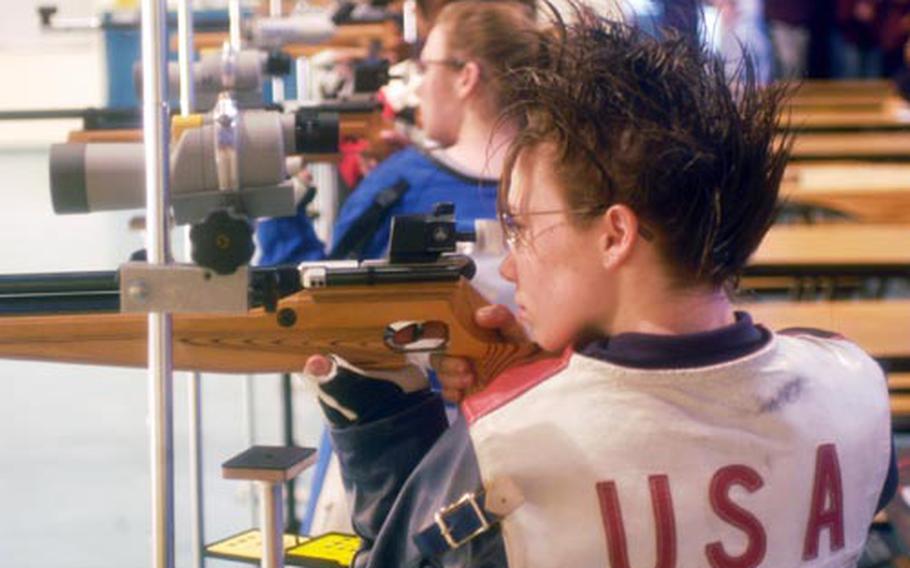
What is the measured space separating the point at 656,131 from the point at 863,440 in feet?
1.14

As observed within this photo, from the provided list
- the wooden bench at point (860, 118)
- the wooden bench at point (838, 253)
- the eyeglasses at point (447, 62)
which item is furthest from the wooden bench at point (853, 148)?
the eyeglasses at point (447, 62)

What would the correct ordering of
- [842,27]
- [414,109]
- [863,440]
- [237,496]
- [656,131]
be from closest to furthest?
[656,131] < [863,440] < [414,109] < [237,496] < [842,27]

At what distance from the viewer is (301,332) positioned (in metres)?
1.47

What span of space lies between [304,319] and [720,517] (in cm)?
51

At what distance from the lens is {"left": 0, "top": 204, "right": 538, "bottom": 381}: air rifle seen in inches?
54.6

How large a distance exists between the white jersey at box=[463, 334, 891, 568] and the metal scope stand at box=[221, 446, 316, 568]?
22 centimetres

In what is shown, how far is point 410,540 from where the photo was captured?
1.21 meters

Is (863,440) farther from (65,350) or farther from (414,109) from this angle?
(414,109)

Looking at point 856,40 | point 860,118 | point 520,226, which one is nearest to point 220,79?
point 520,226

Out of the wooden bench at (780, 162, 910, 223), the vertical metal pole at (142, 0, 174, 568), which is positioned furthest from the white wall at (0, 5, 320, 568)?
the wooden bench at (780, 162, 910, 223)

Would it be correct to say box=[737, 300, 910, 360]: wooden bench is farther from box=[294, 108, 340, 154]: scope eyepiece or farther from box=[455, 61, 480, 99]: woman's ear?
box=[294, 108, 340, 154]: scope eyepiece

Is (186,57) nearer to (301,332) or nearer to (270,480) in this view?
(301,332)

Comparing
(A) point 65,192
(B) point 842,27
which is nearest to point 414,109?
(A) point 65,192

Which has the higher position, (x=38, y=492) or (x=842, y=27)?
(x=842, y=27)
